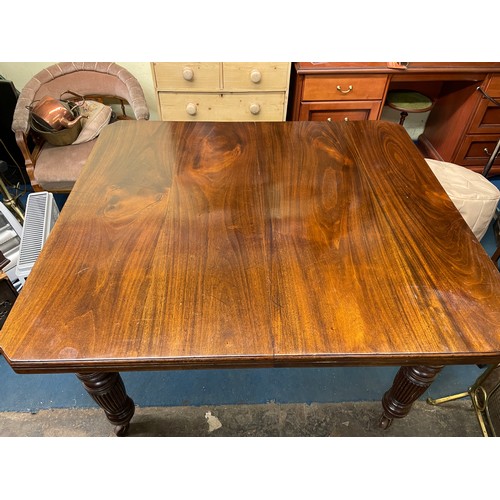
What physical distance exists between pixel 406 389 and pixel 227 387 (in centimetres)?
72

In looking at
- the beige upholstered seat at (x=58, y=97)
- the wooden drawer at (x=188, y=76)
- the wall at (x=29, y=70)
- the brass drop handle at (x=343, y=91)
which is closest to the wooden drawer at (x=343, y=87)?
the brass drop handle at (x=343, y=91)

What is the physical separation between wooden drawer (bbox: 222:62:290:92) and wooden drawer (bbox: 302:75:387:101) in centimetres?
15

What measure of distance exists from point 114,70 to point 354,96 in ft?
4.77

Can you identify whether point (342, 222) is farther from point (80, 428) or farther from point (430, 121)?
point (430, 121)

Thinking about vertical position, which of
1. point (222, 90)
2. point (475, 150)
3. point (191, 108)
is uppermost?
point (222, 90)

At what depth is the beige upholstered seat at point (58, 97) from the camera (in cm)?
196

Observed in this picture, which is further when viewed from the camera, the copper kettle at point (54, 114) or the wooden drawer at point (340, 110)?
the wooden drawer at point (340, 110)

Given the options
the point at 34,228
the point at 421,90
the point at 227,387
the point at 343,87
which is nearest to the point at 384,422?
the point at 227,387

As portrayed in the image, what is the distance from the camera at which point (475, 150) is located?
8.48 ft

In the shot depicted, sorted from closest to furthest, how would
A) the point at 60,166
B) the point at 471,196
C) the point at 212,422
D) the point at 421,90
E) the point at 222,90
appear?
the point at 212,422, the point at 471,196, the point at 60,166, the point at 222,90, the point at 421,90

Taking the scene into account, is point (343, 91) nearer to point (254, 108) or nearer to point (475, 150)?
point (254, 108)

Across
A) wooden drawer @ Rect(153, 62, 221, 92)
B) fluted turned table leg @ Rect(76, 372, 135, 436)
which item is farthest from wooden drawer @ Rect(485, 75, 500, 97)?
fluted turned table leg @ Rect(76, 372, 135, 436)

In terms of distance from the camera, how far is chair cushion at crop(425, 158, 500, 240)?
1823mm

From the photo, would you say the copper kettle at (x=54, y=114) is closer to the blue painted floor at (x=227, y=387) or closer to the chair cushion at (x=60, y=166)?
the chair cushion at (x=60, y=166)
